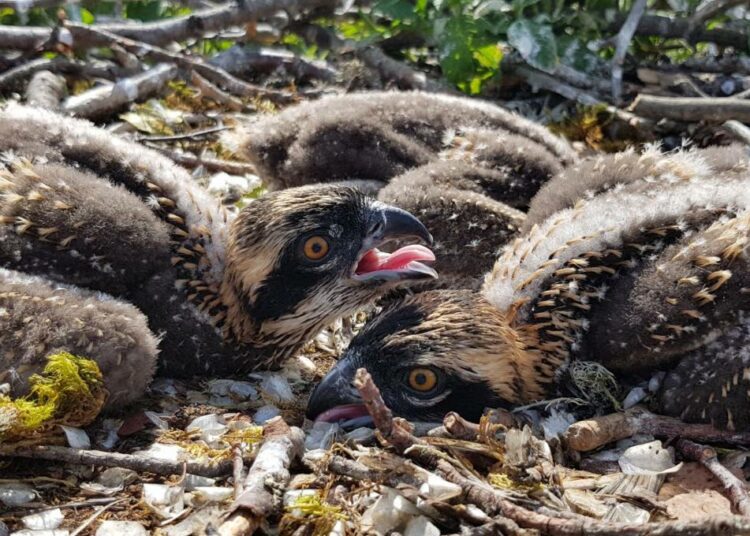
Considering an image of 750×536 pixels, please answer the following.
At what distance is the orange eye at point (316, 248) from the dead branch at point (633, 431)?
4.64ft

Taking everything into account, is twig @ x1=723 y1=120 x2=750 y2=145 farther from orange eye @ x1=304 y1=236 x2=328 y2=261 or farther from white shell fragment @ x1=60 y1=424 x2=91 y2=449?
white shell fragment @ x1=60 y1=424 x2=91 y2=449

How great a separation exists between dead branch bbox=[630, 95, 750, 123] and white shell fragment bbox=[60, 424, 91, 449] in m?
3.90

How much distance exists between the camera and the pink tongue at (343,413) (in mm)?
4219

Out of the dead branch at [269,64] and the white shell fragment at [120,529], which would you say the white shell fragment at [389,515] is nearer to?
the white shell fragment at [120,529]

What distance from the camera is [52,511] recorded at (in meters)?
3.47

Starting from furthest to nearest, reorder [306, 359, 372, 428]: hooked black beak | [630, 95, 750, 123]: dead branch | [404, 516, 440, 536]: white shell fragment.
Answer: [630, 95, 750, 123]: dead branch < [306, 359, 372, 428]: hooked black beak < [404, 516, 440, 536]: white shell fragment

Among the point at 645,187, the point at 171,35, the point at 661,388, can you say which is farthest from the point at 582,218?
the point at 171,35

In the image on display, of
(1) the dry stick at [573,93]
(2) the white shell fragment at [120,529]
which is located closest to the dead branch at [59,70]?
(1) the dry stick at [573,93]

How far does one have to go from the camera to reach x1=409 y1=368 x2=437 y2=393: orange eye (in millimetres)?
4223

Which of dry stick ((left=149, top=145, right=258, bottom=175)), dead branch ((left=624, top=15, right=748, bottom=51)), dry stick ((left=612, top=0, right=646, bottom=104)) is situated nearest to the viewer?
dry stick ((left=149, top=145, right=258, bottom=175))

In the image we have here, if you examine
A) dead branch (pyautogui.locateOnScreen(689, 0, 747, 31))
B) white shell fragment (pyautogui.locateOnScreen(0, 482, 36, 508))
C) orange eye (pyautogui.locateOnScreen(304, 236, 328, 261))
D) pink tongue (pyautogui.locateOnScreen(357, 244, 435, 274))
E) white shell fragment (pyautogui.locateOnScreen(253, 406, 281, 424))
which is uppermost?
dead branch (pyautogui.locateOnScreen(689, 0, 747, 31))

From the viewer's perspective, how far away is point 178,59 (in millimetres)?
6875

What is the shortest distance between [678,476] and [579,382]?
62cm

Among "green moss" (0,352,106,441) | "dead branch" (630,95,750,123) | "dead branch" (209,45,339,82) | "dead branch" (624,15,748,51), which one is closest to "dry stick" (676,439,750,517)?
"green moss" (0,352,106,441)
